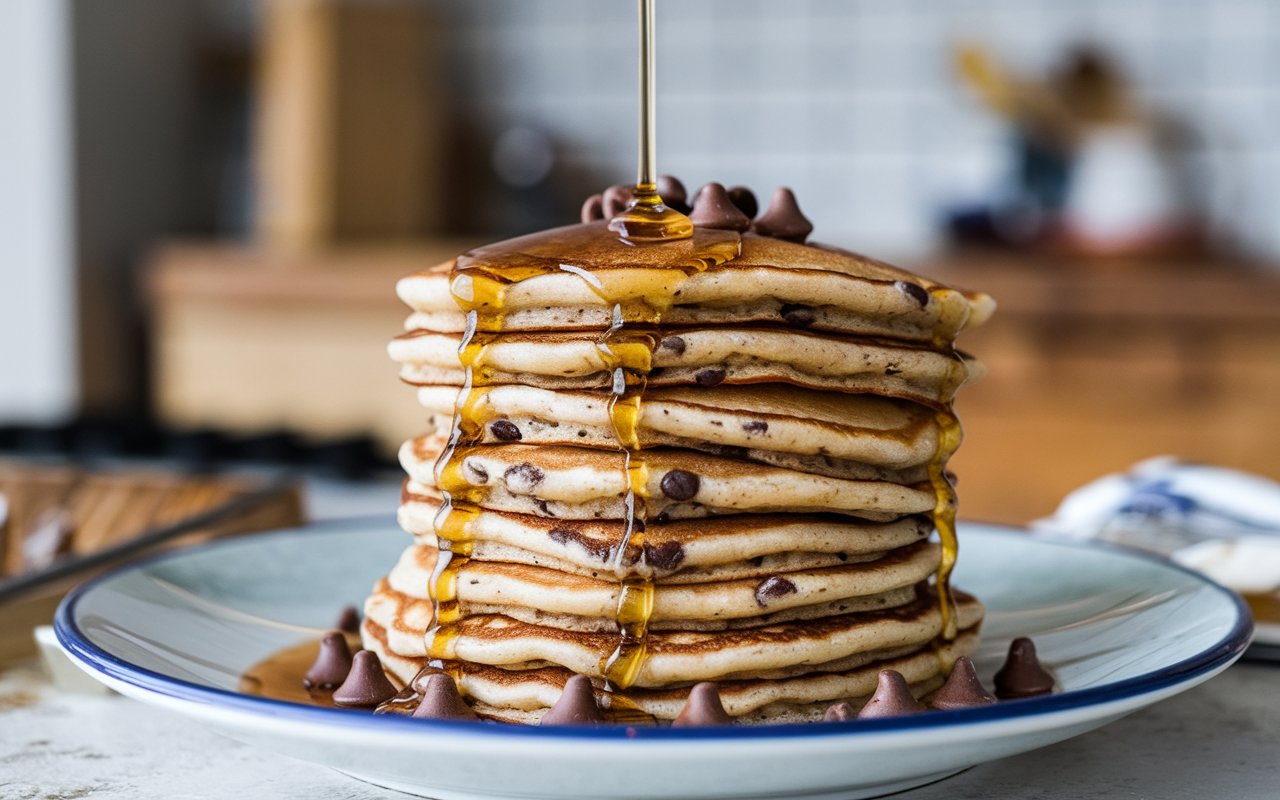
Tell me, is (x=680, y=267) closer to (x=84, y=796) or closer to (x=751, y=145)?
(x=84, y=796)

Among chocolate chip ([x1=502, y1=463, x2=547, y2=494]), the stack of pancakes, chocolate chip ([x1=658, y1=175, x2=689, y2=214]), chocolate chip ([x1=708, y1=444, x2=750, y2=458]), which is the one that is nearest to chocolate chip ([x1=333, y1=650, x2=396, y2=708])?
the stack of pancakes

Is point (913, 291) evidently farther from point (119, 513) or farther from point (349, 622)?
point (119, 513)

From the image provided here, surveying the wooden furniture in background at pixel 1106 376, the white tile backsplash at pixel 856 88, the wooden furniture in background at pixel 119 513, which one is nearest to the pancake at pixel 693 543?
the wooden furniture in background at pixel 119 513

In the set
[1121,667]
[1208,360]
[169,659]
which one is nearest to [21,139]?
[1208,360]

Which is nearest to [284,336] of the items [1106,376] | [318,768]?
[1106,376]

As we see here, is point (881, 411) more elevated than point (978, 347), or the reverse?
point (881, 411)
